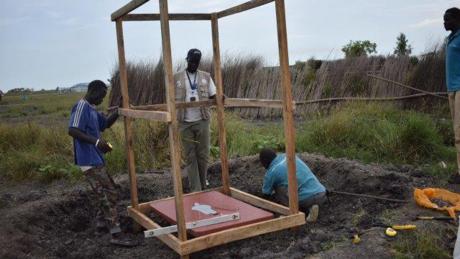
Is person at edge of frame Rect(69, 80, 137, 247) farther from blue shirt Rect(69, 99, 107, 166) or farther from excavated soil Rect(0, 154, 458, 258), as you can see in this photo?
excavated soil Rect(0, 154, 458, 258)

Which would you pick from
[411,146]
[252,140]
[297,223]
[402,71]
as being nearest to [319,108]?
[402,71]

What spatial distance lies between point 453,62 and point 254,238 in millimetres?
3059

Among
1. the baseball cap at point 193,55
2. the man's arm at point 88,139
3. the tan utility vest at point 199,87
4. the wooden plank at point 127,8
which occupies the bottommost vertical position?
the man's arm at point 88,139

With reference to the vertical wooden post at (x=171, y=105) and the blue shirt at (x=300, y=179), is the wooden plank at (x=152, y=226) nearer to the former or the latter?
the vertical wooden post at (x=171, y=105)

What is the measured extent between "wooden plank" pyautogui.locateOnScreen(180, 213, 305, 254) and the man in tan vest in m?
1.79

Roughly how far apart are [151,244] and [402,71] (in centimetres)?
826

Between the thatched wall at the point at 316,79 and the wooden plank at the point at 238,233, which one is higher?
the thatched wall at the point at 316,79

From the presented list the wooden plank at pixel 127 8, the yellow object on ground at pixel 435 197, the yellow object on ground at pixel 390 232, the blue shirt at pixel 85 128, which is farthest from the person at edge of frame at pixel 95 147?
the yellow object on ground at pixel 435 197

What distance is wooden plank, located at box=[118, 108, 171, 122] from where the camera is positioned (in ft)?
11.5

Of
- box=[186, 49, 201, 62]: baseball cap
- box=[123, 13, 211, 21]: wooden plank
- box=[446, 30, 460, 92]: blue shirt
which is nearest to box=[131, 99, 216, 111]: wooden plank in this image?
box=[186, 49, 201, 62]: baseball cap

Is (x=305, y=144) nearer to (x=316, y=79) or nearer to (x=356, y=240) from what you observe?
(x=356, y=240)

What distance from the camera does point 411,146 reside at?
659 cm

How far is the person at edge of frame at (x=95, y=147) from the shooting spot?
13.9 feet

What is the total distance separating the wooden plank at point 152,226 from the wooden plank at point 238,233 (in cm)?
10
